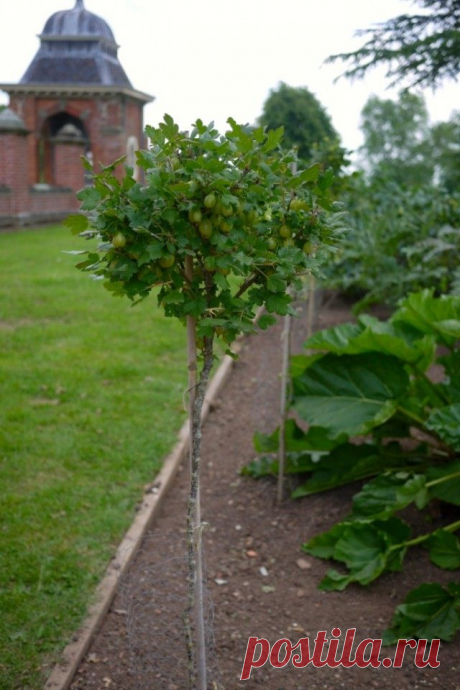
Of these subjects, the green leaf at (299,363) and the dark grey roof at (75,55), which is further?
the dark grey roof at (75,55)

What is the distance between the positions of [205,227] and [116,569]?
1.81 m

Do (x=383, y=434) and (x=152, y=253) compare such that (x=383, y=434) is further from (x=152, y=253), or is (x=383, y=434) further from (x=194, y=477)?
(x=152, y=253)

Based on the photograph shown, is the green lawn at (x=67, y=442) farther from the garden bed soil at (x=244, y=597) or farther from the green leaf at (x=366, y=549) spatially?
the green leaf at (x=366, y=549)

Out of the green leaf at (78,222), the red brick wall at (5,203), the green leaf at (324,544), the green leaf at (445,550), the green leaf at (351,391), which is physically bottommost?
the green leaf at (324,544)

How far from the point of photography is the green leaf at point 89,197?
1.99 metres

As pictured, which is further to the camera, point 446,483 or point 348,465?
point 348,465

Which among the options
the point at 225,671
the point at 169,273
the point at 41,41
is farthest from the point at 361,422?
the point at 41,41

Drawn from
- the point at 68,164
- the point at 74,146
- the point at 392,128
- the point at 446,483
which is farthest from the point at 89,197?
the point at 392,128

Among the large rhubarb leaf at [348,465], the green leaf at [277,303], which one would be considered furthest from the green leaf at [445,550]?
the green leaf at [277,303]

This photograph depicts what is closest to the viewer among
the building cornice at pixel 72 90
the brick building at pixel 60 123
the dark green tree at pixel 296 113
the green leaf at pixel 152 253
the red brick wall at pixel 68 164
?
the green leaf at pixel 152 253

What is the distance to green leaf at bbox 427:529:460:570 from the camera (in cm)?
335

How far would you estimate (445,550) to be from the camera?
337 centimetres

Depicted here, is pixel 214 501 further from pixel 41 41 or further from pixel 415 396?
pixel 41 41

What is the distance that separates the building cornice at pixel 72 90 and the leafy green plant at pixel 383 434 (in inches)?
742
